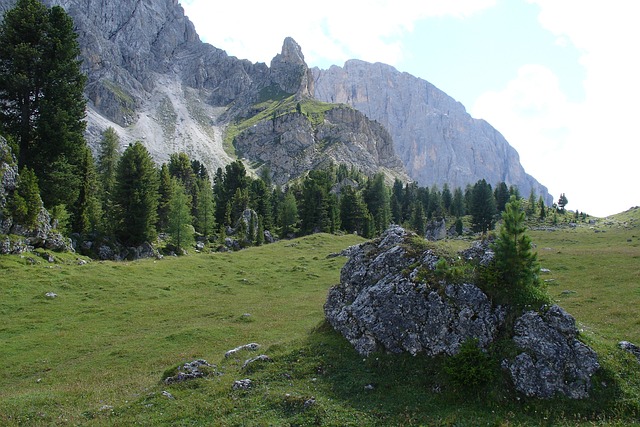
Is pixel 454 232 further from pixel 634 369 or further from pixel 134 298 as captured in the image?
pixel 634 369

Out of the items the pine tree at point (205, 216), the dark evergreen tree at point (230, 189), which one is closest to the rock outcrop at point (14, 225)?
the pine tree at point (205, 216)

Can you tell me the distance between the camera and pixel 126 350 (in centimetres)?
2542

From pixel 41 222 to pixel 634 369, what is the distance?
50.2 meters

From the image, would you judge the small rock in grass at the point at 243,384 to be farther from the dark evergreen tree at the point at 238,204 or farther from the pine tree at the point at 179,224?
the dark evergreen tree at the point at 238,204

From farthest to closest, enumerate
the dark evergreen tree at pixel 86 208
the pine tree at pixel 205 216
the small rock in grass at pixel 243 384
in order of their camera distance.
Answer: the pine tree at pixel 205 216 < the dark evergreen tree at pixel 86 208 < the small rock in grass at pixel 243 384

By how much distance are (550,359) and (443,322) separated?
4130 millimetres

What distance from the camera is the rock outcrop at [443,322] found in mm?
15414

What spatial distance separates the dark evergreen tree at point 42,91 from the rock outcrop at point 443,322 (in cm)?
4287

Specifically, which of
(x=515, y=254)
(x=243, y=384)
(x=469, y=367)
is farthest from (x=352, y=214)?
(x=469, y=367)

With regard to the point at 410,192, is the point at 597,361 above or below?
below

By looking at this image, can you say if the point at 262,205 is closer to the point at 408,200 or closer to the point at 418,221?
the point at 418,221

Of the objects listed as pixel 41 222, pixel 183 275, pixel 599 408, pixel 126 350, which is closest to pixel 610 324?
pixel 599 408

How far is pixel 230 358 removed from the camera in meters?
21.2

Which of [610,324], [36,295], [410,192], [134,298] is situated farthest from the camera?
[410,192]
